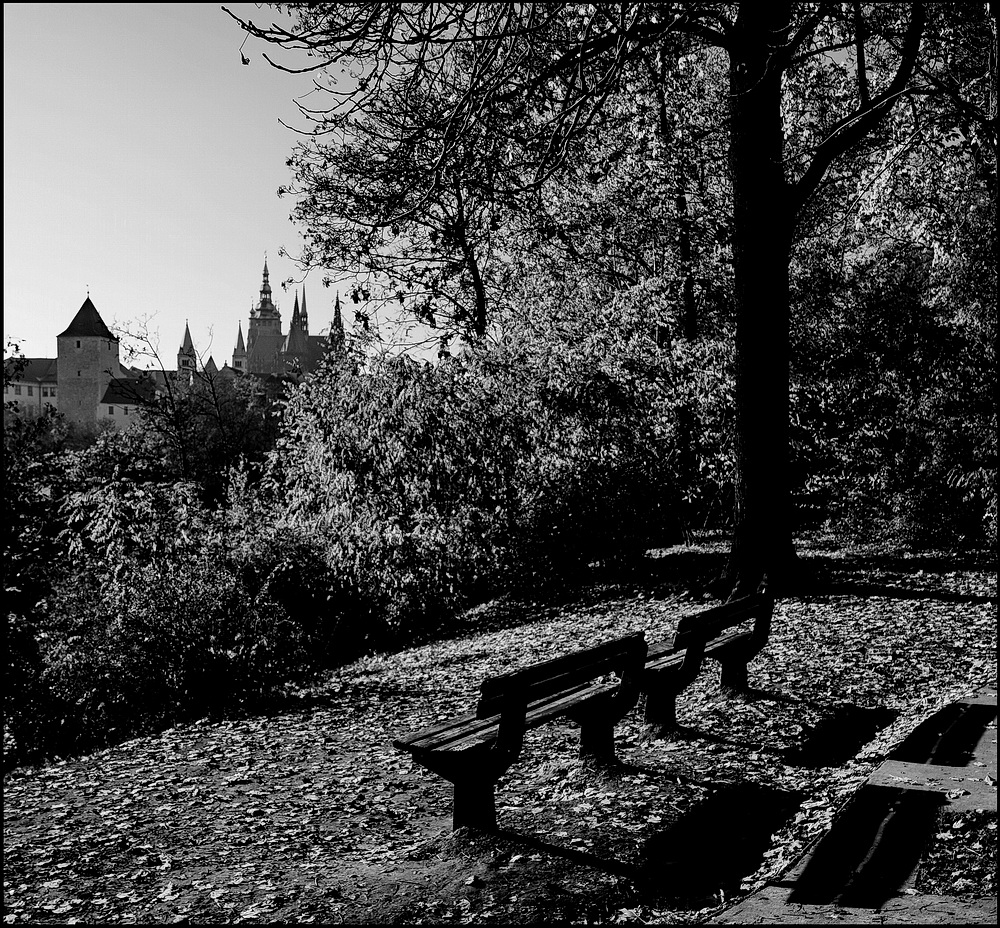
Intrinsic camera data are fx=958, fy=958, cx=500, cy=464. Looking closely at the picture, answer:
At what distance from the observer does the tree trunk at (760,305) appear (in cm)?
1127

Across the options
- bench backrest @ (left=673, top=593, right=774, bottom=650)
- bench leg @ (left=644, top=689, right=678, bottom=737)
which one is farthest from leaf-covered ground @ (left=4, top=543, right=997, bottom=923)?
bench backrest @ (left=673, top=593, right=774, bottom=650)

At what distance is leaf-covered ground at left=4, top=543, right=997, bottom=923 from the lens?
448 centimetres

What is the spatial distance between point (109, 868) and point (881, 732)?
5.15 metres

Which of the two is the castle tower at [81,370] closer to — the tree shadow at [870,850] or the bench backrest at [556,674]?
the bench backrest at [556,674]

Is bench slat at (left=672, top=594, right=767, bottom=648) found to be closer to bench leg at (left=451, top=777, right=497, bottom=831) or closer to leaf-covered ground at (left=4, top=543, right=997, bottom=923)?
leaf-covered ground at (left=4, top=543, right=997, bottom=923)

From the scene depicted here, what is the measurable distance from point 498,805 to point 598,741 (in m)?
0.78

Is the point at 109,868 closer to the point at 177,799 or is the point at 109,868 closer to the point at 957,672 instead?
the point at 177,799

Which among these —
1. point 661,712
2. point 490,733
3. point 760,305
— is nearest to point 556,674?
point 490,733

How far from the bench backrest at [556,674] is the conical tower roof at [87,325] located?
11011 centimetres

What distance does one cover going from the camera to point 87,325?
108062 mm

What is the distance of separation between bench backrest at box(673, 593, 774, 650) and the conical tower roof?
4288 inches

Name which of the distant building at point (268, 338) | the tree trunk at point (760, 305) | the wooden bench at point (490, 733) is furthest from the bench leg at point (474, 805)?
the distant building at point (268, 338)

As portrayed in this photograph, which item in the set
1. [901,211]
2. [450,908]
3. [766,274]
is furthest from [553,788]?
[901,211]

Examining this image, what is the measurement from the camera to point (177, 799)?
7090 millimetres
